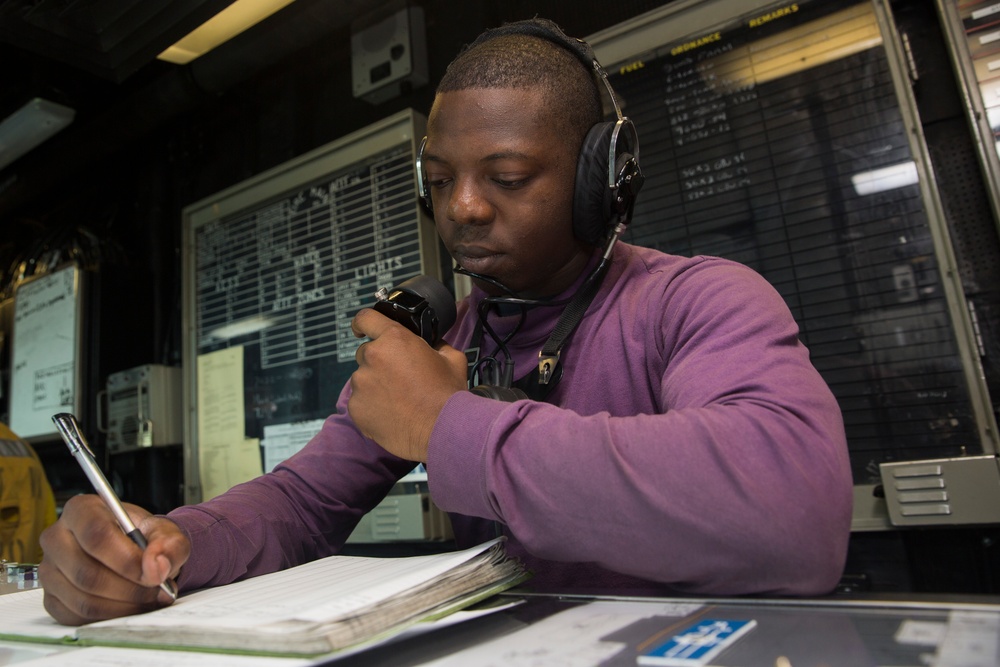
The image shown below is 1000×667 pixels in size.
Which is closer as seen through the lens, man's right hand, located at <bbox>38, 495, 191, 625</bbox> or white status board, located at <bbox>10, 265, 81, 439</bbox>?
man's right hand, located at <bbox>38, 495, 191, 625</bbox>

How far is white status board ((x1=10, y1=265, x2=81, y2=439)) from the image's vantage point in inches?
126

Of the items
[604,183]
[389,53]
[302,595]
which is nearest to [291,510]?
[302,595]

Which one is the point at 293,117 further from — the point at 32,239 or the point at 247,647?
the point at 247,647

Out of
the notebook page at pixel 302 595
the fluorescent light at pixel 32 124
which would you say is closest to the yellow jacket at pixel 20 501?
the fluorescent light at pixel 32 124

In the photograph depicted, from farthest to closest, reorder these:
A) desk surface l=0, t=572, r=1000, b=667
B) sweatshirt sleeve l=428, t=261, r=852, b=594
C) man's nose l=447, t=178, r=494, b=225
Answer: man's nose l=447, t=178, r=494, b=225 < sweatshirt sleeve l=428, t=261, r=852, b=594 < desk surface l=0, t=572, r=1000, b=667

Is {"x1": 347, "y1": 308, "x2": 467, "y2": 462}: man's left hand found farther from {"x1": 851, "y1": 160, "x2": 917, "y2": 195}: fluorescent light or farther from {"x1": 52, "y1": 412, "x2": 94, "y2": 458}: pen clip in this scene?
{"x1": 851, "y1": 160, "x2": 917, "y2": 195}: fluorescent light

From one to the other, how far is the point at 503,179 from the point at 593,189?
15cm

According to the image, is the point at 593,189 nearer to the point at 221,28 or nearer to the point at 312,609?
the point at 312,609

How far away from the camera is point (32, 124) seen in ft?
9.91

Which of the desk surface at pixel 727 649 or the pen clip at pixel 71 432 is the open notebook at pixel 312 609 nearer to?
the desk surface at pixel 727 649

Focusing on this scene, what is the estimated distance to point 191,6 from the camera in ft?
6.77

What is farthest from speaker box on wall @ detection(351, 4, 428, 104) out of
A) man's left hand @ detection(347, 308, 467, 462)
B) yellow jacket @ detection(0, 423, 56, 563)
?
yellow jacket @ detection(0, 423, 56, 563)

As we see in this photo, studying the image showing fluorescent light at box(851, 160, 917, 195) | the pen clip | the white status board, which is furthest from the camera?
the white status board

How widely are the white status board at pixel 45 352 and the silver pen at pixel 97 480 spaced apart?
2781mm
